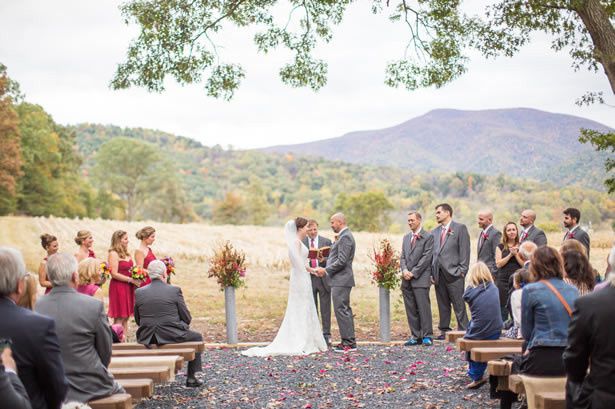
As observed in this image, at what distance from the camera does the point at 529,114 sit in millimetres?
160375

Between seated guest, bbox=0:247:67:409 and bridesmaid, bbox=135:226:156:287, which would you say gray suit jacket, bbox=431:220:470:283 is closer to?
bridesmaid, bbox=135:226:156:287

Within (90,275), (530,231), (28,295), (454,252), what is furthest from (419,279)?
(28,295)

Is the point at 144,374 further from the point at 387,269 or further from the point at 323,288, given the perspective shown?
the point at 387,269

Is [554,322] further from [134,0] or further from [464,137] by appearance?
[464,137]

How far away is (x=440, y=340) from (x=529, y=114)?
156093mm

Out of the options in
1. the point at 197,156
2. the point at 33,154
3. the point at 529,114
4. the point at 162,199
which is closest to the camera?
the point at 33,154

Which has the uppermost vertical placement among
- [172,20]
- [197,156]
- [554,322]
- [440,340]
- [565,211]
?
[197,156]

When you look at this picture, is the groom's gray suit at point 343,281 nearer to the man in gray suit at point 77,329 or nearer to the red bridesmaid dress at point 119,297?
the red bridesmaid dress at point 119,297

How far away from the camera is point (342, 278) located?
11.6 metres

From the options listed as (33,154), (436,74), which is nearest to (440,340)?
(436,74)

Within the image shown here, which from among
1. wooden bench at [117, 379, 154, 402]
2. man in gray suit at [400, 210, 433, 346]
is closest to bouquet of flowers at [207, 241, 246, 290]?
man in gray suit at [400, 210, 433, 346]

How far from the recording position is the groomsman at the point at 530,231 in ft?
37.9

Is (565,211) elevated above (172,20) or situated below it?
below

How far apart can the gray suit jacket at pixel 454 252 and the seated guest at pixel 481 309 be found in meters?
3.76
